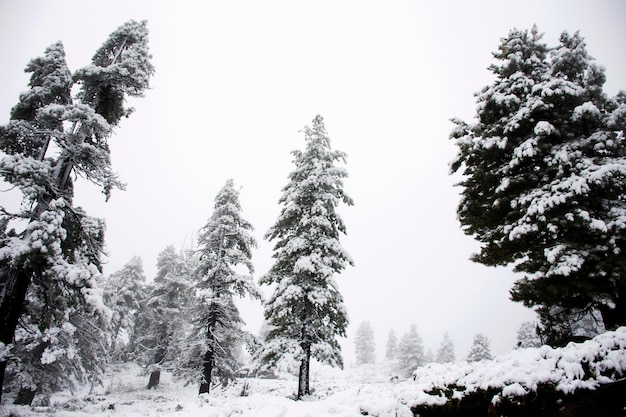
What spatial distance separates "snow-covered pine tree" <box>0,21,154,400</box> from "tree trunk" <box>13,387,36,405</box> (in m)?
11.8

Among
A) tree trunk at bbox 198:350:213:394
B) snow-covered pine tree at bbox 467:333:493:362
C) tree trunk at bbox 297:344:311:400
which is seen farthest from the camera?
snow-covered pine tree at bbox 467:333:493:362

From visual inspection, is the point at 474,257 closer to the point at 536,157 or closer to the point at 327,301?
the point at 536,157

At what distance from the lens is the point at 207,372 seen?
17.6 metres

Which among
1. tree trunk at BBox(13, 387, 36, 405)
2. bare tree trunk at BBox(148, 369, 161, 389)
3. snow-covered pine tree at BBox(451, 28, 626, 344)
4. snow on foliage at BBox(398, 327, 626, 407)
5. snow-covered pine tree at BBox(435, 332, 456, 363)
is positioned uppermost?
snow-covered pine tree at BBox(451, 28, 626, 344)

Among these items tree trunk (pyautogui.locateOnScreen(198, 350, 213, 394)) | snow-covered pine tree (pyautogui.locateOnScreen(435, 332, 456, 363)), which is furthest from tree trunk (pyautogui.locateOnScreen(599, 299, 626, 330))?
snow-covered pine tree (pyautogui.locateOnScreen(435, 332, 456, 363))

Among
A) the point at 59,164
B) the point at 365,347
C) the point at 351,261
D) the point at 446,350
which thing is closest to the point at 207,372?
the point at 351,261

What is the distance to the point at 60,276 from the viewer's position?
841 centimetres

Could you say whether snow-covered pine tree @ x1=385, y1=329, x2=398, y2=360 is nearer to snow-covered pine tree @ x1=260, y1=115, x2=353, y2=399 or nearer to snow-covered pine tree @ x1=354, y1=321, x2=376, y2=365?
snow-covered pine tree @ x1=354, y1=321, x2=376, y2=365

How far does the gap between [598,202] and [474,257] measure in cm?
386

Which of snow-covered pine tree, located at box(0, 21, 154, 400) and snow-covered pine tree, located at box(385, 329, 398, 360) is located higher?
snow-covered pine tree, located at box(0, 21, 154, 400)

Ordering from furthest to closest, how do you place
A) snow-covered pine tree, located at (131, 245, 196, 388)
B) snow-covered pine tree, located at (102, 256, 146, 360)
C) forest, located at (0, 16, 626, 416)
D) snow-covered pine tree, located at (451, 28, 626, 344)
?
snow-covered pine tree, located at (102, 256, 146, 360) → snow-covered pine tree, located at (131, 245, 196, 388) → snow-covered pine tree, located at (451, 28, 626, 344) → forest, located at (0, 16, 626, 416)

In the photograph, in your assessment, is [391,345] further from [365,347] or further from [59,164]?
[59,164]

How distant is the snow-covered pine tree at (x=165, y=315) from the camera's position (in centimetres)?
2581

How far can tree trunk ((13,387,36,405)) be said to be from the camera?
16.5 meters
